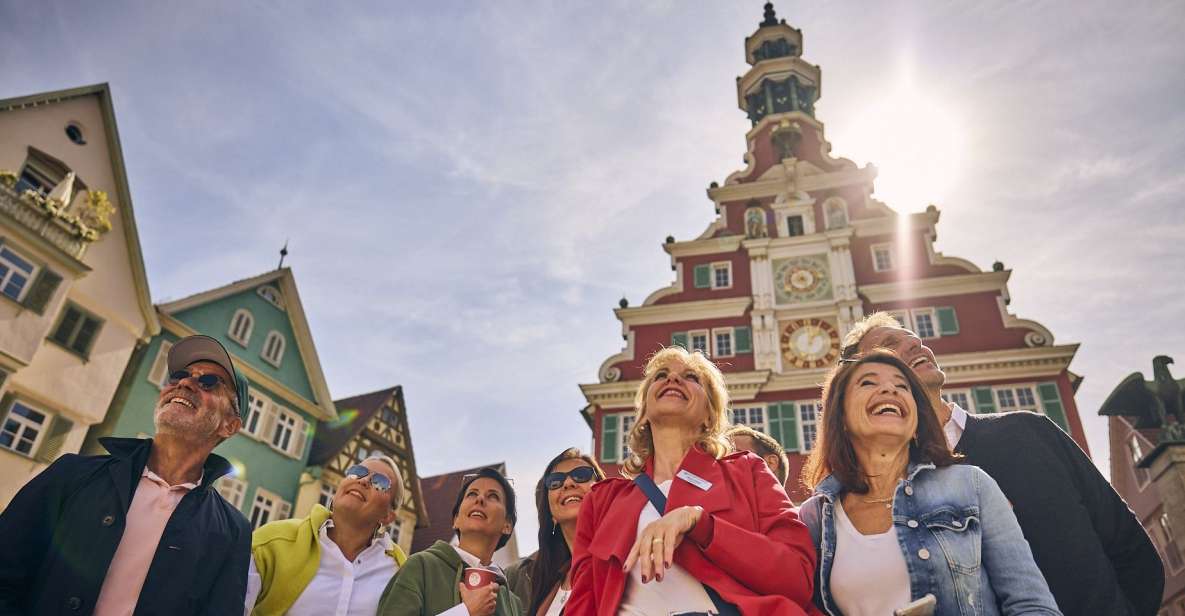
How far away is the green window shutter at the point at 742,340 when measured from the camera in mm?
22266

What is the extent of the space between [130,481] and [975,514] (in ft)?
12.2

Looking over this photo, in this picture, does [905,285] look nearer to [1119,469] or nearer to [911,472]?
[1119,469]

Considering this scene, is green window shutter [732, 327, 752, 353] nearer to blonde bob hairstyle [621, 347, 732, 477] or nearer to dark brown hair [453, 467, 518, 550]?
dark brown hair [453, 467, 518, 550]

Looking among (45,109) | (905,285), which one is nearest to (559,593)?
(45,109)

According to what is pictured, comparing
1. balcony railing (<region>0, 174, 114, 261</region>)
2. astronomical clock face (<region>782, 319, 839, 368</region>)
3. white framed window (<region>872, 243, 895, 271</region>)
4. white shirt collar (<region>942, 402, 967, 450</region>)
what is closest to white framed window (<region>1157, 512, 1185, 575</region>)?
white framed window (<region>872, 243, 895, 271</region>)

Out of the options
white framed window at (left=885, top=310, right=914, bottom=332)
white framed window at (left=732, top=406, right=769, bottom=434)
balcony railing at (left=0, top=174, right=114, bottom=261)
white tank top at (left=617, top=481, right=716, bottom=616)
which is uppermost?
white framed window at (left=885, top=310, right=914, bottom=332)

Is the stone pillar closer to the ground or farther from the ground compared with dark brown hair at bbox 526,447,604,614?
farther from the ground

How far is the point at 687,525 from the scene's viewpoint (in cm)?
243

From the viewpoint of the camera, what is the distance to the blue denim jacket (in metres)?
2.41

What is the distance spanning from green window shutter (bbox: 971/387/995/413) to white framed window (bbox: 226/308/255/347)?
821 inches

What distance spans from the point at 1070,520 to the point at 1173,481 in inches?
646

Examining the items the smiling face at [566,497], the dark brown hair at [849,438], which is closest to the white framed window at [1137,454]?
the smiling face at [566,497]

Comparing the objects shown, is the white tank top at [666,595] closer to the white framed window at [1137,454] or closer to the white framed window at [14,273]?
the white framed window at [14,273]

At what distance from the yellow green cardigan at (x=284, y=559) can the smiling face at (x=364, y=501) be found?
16cm
